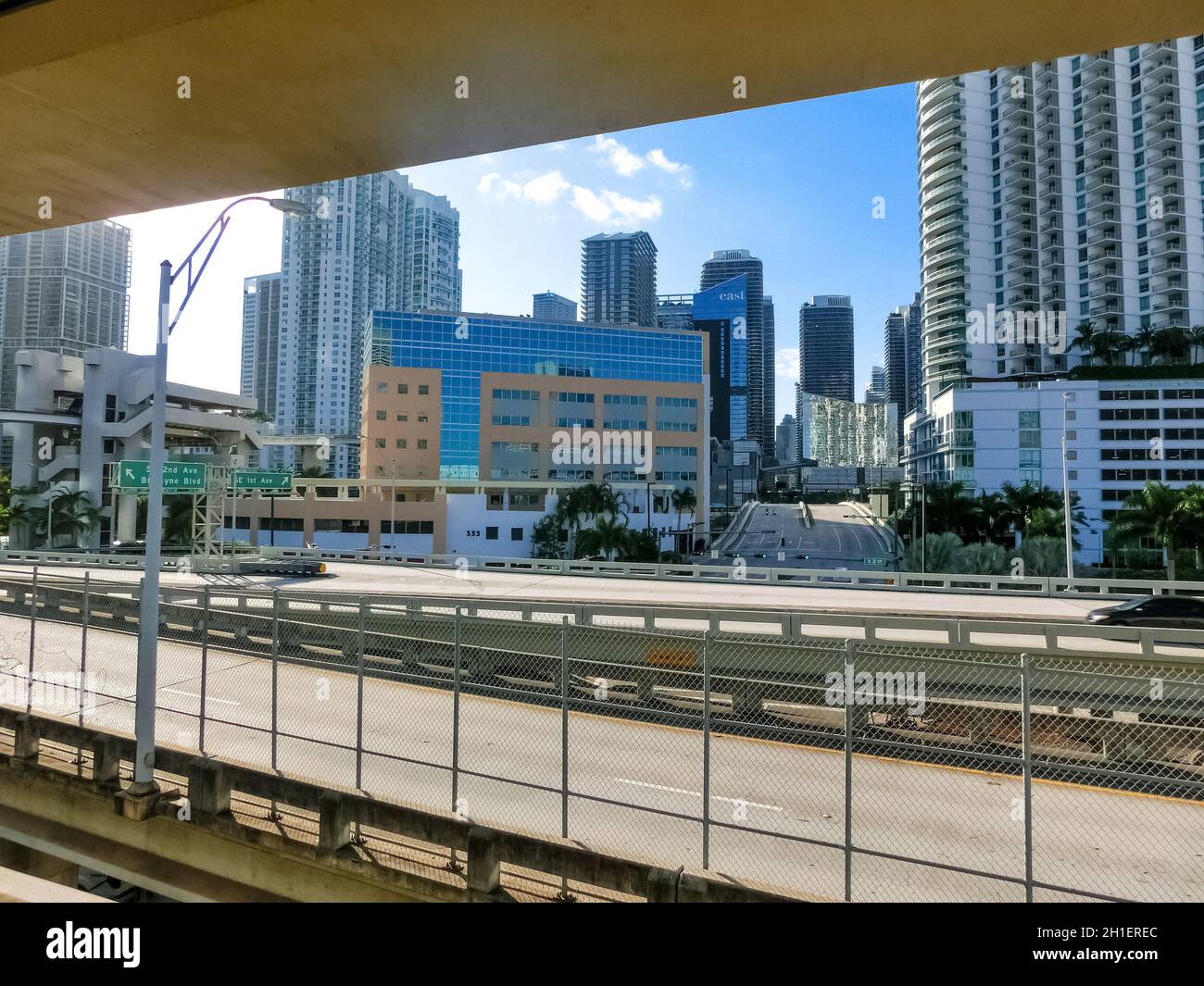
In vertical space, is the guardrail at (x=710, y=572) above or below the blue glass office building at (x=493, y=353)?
below

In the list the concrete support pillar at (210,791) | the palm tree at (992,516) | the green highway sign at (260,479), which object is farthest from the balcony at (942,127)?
the concrete support pillar at (210,791)

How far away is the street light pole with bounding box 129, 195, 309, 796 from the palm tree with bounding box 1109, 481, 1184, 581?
50.2 m

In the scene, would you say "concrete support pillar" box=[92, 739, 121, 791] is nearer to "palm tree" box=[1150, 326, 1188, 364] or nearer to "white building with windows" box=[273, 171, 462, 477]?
"palm tree" box=[1150, 326, 1188, 364]

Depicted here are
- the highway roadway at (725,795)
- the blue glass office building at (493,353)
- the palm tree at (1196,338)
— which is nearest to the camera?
the highway roadway at (725,795)

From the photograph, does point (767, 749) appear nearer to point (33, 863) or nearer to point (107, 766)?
point (107, 766)

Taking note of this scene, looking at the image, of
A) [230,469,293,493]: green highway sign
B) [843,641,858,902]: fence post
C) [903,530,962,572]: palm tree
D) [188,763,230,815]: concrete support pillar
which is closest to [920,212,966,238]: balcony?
[903,530,962,572]: palm tree

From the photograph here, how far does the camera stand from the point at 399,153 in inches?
182

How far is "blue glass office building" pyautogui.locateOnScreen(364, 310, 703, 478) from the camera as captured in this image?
75125mm

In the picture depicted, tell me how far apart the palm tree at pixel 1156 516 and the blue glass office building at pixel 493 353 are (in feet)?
149

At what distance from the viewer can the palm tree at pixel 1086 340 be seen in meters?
98.6

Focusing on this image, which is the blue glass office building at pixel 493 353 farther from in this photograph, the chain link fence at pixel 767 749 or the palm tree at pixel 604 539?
the chain link fence at pixel 767 749

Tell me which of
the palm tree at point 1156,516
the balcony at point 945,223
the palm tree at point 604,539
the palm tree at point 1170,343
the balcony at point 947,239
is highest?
the balcony at point 945,223
